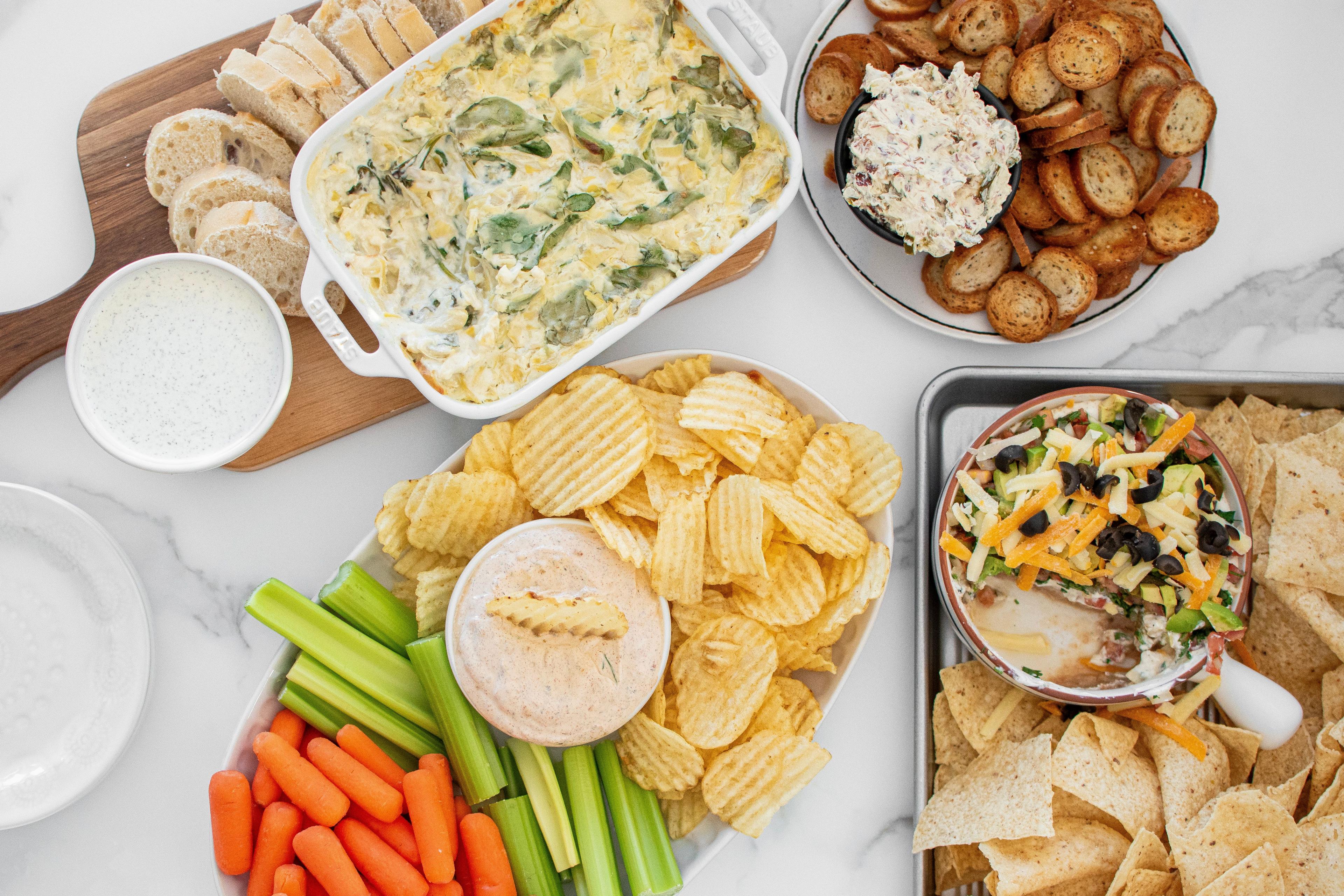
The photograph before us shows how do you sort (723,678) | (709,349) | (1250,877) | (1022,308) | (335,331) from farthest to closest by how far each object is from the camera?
(709,349), (1022,308), (723,678), (1250,877), (335,331)

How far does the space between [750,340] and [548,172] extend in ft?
1.94

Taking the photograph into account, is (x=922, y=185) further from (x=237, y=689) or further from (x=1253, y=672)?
(x=237, y=689)

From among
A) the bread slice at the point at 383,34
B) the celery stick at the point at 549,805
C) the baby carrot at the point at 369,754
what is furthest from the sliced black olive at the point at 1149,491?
the bread slice at the point at 383,34

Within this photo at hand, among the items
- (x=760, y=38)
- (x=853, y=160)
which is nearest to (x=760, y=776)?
(x=853, y=160)

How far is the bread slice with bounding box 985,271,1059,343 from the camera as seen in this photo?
6.58 ft

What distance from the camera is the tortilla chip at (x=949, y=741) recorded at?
2.04 m

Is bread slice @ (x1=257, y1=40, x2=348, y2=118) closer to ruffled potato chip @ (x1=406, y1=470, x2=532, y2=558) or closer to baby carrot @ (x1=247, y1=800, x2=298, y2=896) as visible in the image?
ruffled potato chip @ (x1=406, y1=470, x2=532, y2=558)

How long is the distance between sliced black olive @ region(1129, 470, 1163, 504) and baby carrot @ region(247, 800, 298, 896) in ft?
5.61

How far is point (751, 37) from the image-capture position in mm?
1762

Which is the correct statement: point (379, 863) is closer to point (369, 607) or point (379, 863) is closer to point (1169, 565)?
point (369, 607)

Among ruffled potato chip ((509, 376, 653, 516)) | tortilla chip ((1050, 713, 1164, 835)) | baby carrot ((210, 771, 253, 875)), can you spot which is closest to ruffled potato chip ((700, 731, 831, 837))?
tortilla chip ((1050, 713, 1164, 835))

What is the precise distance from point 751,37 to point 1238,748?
1661 mm

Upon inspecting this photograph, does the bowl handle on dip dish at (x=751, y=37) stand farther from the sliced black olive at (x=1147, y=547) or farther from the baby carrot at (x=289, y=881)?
the baby carrot at (x=289, y=881)

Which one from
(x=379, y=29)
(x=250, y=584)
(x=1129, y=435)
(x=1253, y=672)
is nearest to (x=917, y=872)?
(x=1253, y=672)
